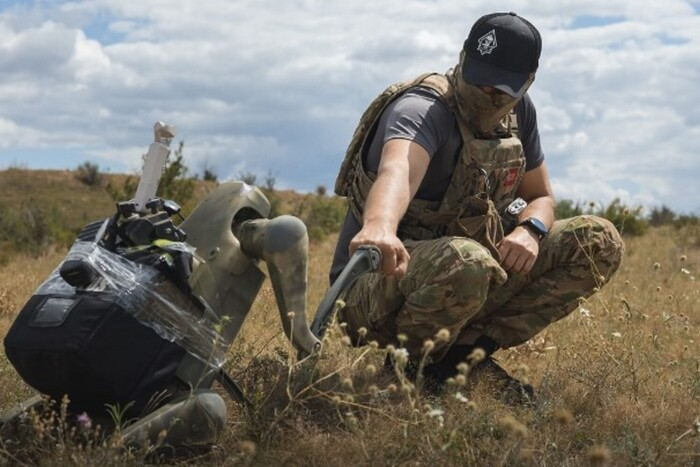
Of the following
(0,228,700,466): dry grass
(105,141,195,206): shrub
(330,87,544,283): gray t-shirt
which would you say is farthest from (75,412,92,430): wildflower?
(105,141,195,206): shrub

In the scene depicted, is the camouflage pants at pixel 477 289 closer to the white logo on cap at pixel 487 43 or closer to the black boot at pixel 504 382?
the black boot at pixel 504 382

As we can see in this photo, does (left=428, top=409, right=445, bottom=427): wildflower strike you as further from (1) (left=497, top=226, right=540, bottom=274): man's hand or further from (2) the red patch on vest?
(2) the red patch on vest

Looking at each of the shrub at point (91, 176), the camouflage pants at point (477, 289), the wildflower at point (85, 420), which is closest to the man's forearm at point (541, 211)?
the camouflage pants at point (477, 289)

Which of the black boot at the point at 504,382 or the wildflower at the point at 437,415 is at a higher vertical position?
the wildflower at the point at 437,415

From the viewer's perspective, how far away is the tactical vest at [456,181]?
4566mm

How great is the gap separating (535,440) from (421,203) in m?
1.24

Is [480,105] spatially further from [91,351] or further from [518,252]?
[91,351]

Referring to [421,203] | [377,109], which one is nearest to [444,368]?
[421,203]

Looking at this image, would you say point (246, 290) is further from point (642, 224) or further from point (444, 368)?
point (642, 224)

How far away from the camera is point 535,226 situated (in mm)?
4688

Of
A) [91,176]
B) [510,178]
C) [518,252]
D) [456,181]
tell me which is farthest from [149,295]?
[91,176]

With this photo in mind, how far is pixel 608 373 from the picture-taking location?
4.51 m

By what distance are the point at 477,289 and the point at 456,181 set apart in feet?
1.97

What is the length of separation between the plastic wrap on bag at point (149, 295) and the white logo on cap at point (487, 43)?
1587 millimetres
